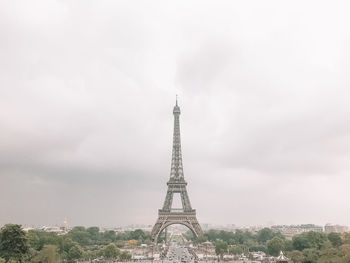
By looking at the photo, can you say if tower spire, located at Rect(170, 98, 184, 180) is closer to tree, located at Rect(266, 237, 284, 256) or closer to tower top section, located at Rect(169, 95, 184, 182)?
tower top section, located at Rect(169, 95, 184, 182)

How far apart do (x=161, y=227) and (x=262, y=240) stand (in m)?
41.1

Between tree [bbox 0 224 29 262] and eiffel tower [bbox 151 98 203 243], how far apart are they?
39.5 m

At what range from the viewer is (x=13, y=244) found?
47.6m

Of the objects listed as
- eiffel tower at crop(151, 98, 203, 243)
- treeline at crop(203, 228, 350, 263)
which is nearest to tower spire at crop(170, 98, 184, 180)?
eiffel tower at crop(151, 98, 203, 243)

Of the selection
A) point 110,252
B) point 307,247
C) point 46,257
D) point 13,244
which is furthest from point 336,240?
point 13,244

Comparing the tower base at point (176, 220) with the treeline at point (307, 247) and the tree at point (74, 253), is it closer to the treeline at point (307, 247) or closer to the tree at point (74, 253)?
the treeline at point (307, 247)

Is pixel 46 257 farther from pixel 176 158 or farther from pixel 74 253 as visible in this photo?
pixel 176 158

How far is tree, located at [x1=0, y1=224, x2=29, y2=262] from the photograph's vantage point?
155 feet

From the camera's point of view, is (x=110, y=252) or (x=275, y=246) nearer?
(x=110, y=252)

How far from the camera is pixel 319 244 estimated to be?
6975 centimetres

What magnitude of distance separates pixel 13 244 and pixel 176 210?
4635 cm

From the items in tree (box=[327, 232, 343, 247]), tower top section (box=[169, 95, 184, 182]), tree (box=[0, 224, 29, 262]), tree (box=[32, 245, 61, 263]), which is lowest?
tree (box=[32, 245, 61, 263])

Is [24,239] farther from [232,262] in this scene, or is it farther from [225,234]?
[225,234]

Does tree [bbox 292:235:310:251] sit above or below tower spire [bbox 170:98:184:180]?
below
